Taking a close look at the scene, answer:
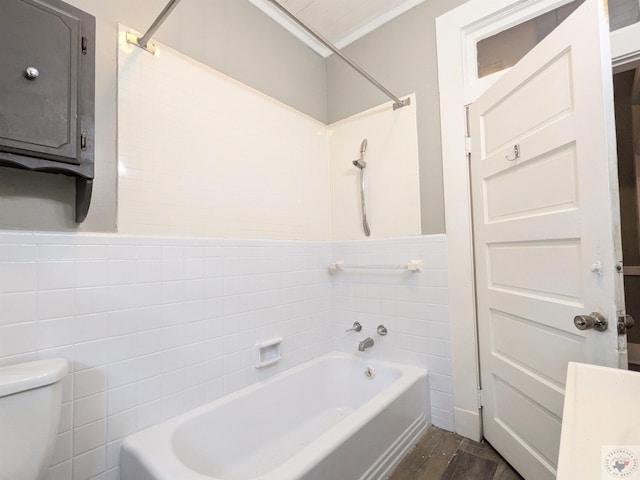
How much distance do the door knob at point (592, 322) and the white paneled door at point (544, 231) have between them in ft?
0.06

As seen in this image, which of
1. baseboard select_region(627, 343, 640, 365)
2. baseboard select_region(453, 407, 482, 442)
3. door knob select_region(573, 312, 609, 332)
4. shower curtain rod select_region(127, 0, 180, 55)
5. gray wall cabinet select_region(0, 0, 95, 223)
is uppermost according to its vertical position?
shower curtain rod select_region(127, 0, 180, 55)

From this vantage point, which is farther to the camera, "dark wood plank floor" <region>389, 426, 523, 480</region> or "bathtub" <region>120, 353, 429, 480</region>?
"dark wood plank floor" <region>389, 426, 523, 480</region>

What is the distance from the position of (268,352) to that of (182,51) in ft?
5.60

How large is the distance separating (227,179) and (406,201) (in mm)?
1130

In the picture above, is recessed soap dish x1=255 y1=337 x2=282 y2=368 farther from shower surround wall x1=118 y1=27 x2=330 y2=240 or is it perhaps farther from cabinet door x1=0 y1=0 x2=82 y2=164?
cabinet door x1=0 y1=0 x2=82 y2=164

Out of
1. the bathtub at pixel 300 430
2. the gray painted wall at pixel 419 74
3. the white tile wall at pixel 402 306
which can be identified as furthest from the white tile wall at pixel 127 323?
the gray painted wall at pixel 419 74

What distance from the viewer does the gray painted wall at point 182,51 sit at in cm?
109

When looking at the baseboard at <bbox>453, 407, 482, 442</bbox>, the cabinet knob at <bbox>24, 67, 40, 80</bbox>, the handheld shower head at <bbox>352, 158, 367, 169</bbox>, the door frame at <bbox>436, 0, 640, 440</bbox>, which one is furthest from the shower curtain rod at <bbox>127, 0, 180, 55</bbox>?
the baseboard at <bbox>453, 407, 482, 442</bbox>

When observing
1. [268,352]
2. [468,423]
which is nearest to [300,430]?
[268,352]

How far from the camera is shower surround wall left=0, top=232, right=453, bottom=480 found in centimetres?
109

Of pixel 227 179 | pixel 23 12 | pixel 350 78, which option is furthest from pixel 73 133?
pixel 350 78

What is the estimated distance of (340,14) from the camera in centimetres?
206

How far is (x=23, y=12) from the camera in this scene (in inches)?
36.4

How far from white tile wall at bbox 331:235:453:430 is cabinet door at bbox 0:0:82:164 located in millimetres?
1679
